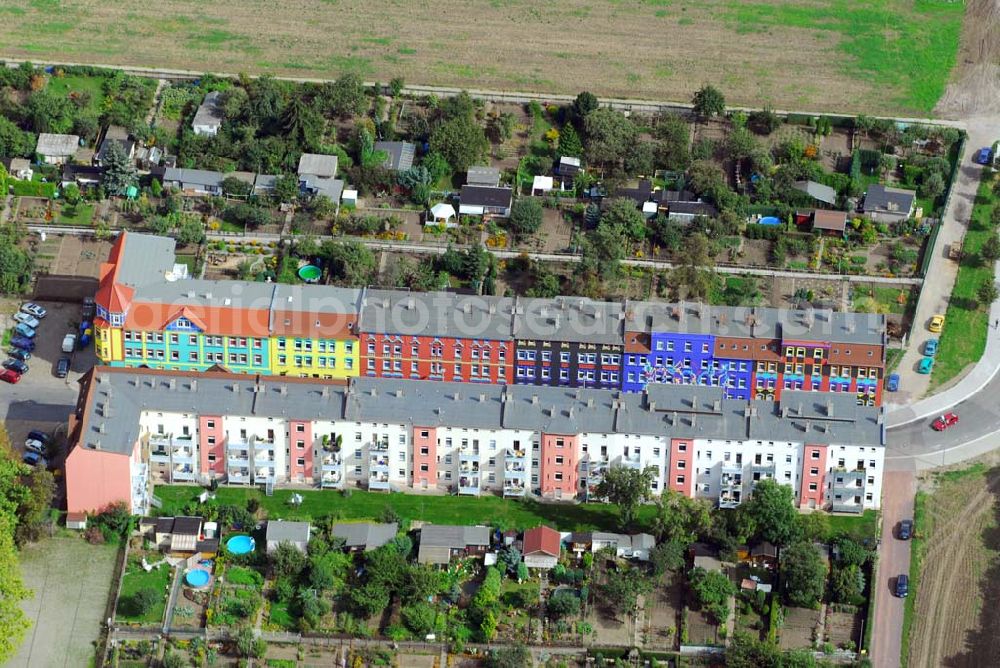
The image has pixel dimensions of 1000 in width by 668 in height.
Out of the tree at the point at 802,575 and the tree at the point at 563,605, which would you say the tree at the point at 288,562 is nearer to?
the tree at the point at 563,605

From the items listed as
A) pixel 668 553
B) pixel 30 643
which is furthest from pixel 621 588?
pixel 30 643

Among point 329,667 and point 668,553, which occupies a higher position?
point 668,553

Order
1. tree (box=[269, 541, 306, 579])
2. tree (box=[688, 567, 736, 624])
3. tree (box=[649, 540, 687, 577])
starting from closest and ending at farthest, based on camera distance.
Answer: tree (box=[688, 567, 736, 624]) < tree (box=[269, 541, 306, 579]) < tree (box=[649, 540, 687, 577])

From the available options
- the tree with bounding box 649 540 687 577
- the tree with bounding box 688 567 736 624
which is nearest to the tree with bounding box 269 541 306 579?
the tree with bounding box 649 540 687 577

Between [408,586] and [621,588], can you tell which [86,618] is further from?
[621,588]

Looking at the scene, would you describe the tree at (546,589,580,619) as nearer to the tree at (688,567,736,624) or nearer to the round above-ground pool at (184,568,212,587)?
the tree at (688,567,736,624)

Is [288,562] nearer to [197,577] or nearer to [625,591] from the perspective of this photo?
[197,577]

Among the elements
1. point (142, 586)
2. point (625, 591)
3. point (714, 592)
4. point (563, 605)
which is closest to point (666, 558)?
point (714, 592)
